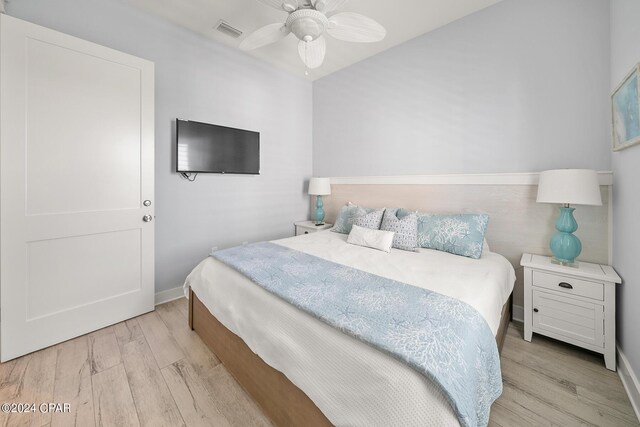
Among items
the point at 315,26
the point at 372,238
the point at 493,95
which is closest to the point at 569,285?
the point at 372,238

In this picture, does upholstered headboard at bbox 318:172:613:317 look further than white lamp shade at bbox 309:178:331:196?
No

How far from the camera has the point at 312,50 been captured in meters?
2.06

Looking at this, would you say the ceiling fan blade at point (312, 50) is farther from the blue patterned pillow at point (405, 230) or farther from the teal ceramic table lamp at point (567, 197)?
the teal ceramic table lamp at point (567, 197)

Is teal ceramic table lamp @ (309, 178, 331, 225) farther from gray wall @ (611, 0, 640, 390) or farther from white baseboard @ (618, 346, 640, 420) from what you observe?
white baseboard @ (618, 346, 640, 420)

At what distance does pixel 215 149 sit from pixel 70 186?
4.24 ft

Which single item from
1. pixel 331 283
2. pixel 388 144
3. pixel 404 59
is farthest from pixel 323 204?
pixel 331 283

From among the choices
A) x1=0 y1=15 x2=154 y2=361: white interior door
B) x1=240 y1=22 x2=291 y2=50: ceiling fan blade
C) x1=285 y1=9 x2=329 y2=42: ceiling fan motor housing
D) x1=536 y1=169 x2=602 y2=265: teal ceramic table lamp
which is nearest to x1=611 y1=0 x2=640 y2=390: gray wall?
x1=536 y1=169 x2=602 y2=265: teal ceramic table lamp

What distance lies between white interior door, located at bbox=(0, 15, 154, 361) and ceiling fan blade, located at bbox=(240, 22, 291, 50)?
3.26 feet

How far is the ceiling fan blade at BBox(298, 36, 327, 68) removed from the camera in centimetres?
198

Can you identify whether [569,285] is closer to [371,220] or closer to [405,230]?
[405,230]

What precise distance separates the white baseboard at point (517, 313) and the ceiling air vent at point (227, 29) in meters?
3.82

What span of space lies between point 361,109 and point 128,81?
248cm

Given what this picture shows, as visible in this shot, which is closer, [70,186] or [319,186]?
[70,186]

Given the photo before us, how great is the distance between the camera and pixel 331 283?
147 cm
